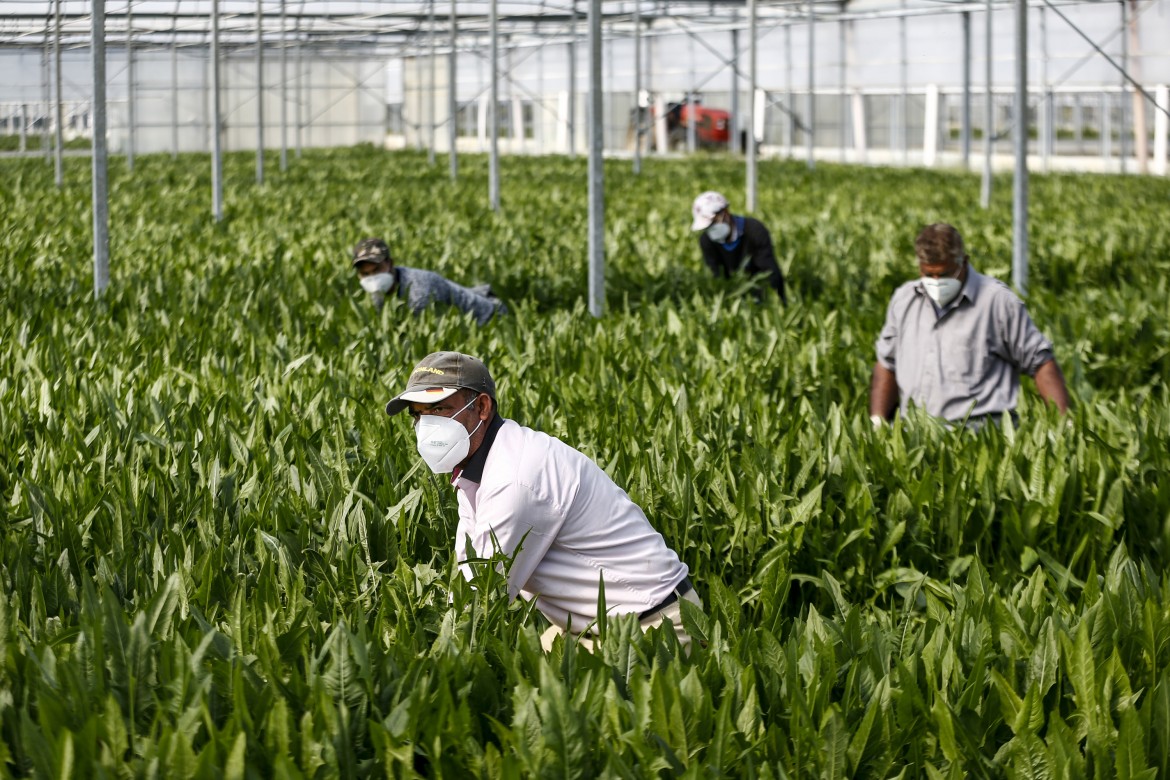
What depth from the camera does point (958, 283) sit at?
19.0ft

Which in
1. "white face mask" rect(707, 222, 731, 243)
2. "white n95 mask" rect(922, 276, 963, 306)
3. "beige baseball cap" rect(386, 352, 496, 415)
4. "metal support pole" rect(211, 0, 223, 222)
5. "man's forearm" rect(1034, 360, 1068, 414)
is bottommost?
"man's forearm" rect(1034, 360, 1068, 414)

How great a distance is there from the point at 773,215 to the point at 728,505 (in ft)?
41.2

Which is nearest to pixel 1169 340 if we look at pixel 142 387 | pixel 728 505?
pixel 728 505

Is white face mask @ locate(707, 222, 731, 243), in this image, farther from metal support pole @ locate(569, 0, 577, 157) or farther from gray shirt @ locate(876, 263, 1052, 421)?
metal support pole @ locate(569, 0, 577, 157)

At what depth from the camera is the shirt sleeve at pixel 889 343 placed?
6.12 m

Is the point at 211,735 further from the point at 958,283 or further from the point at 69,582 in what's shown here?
the point at 958,283

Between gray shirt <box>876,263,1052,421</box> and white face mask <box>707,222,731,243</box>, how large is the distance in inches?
134

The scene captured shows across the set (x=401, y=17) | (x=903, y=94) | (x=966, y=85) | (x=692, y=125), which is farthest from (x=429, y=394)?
(x=692, y=125)

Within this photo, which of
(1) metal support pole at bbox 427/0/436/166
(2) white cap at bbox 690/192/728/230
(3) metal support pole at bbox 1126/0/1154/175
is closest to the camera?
(2) white cap at bbox 690/192/728/230

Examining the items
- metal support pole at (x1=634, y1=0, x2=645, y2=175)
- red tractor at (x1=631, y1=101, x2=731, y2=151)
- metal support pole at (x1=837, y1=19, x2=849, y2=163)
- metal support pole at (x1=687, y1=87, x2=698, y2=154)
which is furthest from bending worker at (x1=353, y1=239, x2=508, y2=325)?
red tractor at (x1=631, y1=101, x2=731, y2=151)

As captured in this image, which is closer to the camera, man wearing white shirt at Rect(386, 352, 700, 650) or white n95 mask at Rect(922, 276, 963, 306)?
man wearing white shirt at Rect(386, 352, 700, 650)

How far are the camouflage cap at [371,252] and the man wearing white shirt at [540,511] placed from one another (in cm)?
435

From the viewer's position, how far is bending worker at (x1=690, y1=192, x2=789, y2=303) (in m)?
9.16

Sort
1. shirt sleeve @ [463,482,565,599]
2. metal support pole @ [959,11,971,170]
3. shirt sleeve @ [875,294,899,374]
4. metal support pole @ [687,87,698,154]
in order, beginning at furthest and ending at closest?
metal support pole @ [687,87,698,154] → metal support pole @ [959,11,971,170] → shirt sleeve @ [875,294,899,374] → shirt sleeve @ [463,482,565,599]
